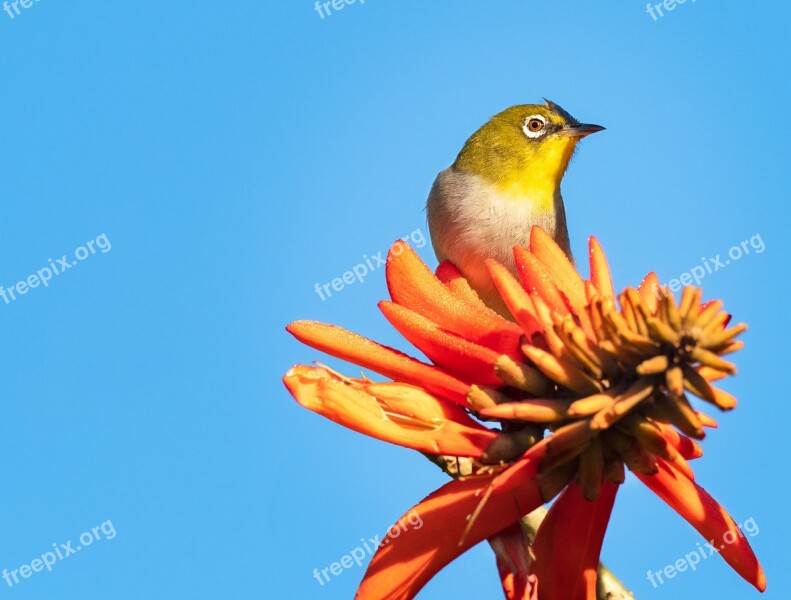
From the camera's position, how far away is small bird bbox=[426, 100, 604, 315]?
712 cm

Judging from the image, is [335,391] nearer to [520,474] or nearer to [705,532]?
[520,474]

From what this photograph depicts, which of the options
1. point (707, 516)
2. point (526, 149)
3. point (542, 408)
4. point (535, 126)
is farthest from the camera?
point (535, 126)

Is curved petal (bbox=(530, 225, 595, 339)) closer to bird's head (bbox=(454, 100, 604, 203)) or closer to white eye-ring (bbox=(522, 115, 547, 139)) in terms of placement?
bird's head (bbox=(454, 100, 604, 203))

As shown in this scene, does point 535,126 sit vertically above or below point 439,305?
above

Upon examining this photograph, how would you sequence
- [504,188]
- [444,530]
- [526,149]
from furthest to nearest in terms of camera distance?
1. [526,149]
2. [504,188]
3. [444,530]

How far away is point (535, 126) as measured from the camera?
802 centimetres

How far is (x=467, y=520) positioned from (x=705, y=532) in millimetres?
596

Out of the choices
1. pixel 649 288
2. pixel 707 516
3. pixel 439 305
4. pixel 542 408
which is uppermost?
pixel 439 305

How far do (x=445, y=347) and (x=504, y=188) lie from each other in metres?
5.31

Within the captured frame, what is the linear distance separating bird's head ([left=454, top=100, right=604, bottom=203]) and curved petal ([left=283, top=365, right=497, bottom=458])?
211 inches

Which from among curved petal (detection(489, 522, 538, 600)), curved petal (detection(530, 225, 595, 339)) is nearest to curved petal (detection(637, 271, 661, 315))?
curved petal (detection(530, 225, 595, 339))

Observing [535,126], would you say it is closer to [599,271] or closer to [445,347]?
[599,271]

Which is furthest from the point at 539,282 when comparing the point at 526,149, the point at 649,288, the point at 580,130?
the point at 580,130

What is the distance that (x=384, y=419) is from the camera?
7.41 feet
